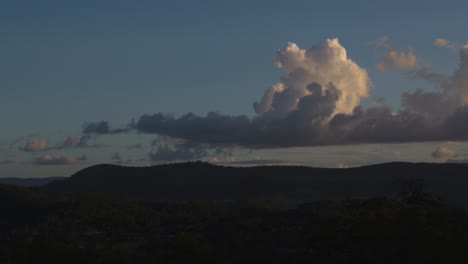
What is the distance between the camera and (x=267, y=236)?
116 m

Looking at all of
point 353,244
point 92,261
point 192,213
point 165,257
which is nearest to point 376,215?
point 353,244

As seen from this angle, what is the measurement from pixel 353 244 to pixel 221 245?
41.9 meters

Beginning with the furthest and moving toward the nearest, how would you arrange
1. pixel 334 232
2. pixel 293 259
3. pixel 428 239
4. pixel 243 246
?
pixel 243 246 → pixel 293 259 → pixel 334 232 → pixel 428 239

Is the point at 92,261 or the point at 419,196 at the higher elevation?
the point at 419,196

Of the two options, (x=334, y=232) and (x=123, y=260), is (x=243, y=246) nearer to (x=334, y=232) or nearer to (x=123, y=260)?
(x=123, y=260)

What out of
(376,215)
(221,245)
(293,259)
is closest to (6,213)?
(221,245)

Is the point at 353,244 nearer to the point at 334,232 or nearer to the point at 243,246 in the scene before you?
the point at 334,232

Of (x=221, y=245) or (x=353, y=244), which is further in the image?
(x=221, y=245)

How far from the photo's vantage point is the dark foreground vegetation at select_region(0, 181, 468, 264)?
212ft

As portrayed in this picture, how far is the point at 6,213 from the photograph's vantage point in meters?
186

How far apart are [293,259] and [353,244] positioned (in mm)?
12253

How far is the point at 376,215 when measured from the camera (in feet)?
235

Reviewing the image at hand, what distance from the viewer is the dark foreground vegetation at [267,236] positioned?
64.6 m

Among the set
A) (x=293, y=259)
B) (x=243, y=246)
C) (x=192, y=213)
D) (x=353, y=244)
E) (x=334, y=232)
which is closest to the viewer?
(x=353, y=244)
